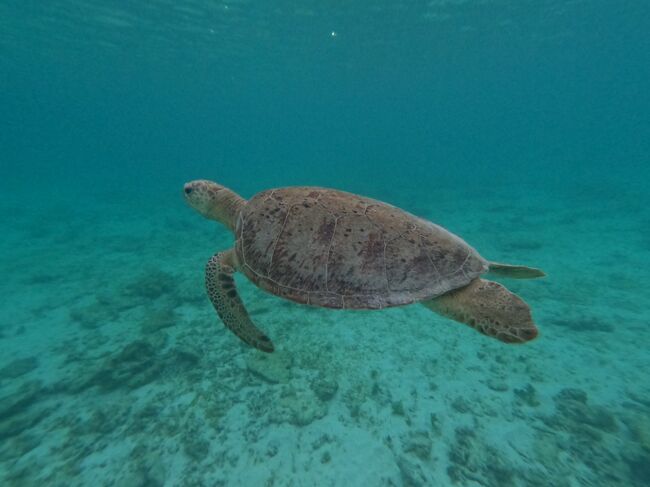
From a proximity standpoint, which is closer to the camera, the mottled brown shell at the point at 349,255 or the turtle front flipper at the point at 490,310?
the turtle front flipper at the point at 490,310

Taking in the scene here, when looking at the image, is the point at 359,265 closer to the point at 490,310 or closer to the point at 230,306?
the point at 490,310

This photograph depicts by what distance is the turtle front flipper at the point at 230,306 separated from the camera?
3691 mm

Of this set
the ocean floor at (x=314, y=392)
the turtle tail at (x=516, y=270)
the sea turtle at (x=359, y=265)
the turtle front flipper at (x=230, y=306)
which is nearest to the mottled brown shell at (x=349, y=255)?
the sea turtle at (x=359, y=265)

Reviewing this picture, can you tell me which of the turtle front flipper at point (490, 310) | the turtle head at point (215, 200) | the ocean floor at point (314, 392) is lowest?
the ocean floor at point (314, 392)

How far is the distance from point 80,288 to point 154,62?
3777 centimetres

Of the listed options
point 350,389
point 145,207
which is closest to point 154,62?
point 145,207

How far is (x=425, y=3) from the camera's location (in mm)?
24125

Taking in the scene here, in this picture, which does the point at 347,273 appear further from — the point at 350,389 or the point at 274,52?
the point at 274,52

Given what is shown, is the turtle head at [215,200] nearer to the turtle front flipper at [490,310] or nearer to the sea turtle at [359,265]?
the sea turtle at [359,265]

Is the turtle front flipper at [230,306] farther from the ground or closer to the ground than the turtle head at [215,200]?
closer to the ground

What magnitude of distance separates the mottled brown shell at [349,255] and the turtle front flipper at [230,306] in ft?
1.54

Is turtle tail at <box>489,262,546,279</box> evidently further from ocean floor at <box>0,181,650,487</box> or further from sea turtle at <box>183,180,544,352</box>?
ocean floor at <box>0,181,650,487</box>

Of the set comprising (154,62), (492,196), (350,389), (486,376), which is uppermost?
(154,62)

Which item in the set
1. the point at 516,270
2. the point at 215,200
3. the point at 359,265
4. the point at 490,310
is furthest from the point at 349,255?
the point at 215,200
